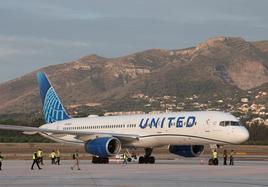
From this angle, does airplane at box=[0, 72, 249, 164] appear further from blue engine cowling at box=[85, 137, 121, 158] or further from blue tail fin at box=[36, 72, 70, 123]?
blue tail fin at box=[36, 72, 70, 123]

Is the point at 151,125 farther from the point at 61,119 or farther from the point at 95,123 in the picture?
the point at 61,119

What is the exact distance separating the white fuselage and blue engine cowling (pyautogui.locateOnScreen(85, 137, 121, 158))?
1337mm

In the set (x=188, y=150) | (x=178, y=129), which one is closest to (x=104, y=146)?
(x=178, y=129)

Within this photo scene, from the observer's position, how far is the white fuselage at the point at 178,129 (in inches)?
1902

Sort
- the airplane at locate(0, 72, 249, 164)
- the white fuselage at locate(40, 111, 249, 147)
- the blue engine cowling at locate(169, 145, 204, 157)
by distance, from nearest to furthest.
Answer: the white fuselage at locate(40, 111, 249, 147), the airplane at locate(0, 72, 249, 164), the blue engine cowling at locate(169, 145, 204, 157)

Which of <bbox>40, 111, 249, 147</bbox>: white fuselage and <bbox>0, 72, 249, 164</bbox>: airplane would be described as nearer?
<bbox>40, 111, 249, 147</bbox>: white fuselage

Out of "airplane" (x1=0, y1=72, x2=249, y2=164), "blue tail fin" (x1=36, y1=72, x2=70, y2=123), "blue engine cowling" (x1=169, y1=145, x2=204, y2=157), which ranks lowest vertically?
"blue engine cowling" (x1=169, y1=145, x2=204, y2=157)

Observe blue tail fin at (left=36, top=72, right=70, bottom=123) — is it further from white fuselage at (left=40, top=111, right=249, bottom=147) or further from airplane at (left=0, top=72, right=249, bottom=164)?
white fuselage at (left=40, top=111, right=249, bottom=147)

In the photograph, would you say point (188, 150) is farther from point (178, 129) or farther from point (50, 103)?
point (50, 103)

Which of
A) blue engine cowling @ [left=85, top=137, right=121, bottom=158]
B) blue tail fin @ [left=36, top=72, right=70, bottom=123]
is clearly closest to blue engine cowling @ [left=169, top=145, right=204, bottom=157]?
blue engine cowling @ [left=85, top=137, right=121, bottom=158]

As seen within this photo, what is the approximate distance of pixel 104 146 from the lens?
5178 cm

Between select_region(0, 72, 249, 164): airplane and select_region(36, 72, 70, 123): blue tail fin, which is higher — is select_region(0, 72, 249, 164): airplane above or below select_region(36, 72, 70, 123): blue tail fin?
below

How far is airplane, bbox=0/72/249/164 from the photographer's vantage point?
4859 cm

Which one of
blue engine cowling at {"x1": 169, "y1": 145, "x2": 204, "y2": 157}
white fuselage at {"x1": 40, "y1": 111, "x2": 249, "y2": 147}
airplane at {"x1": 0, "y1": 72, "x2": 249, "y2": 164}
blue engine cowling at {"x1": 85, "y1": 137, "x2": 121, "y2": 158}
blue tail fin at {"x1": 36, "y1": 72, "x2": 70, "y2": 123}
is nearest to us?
white fuselage at {"x1": 40, "y1": 111, "x2": 249, "y2": 147}
